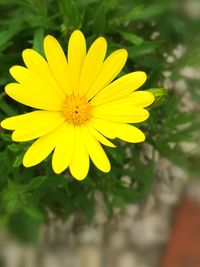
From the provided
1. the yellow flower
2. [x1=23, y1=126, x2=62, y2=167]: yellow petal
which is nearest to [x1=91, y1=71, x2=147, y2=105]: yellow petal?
the yellow flower

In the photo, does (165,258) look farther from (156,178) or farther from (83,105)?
(83,105)

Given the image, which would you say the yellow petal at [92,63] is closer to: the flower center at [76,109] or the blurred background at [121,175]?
the flower center at [76,109]

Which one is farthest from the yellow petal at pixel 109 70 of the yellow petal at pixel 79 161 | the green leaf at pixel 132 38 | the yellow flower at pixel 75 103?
the green leaf at pixel 132 38

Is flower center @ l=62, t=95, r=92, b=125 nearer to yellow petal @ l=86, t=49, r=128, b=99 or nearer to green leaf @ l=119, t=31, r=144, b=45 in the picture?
yellow petal @ l=86, t=49, r=128, b=99

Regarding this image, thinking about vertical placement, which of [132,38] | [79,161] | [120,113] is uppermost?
[132,38]

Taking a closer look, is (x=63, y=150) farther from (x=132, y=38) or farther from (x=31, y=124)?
(x=132, y=38)

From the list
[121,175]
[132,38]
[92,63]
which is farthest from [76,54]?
[121,175]
